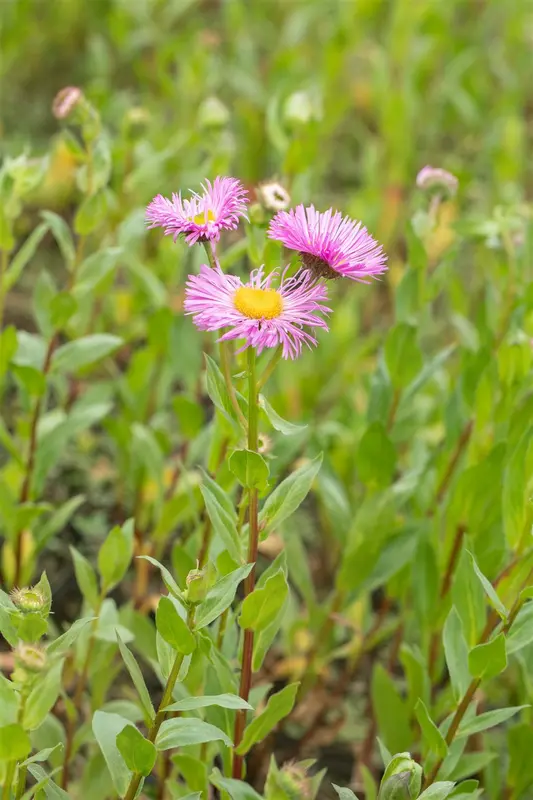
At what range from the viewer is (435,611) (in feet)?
3.41

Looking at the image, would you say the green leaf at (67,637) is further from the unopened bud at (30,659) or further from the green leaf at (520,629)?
the green leaf at (520,629)

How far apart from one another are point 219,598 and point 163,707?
0.09 m

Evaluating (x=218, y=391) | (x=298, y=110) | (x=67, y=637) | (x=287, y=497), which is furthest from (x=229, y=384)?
(x=298, y=110)

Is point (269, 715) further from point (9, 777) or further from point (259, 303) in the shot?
point (259, 303)

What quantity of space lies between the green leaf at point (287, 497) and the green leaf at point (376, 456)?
0.27m

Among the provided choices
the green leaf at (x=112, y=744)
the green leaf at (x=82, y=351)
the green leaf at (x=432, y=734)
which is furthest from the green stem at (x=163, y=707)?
the green leaf at (x=82, y=351)

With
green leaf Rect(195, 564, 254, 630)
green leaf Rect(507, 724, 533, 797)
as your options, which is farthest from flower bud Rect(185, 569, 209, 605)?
green leaf Rect(507, 724, 533, 797)

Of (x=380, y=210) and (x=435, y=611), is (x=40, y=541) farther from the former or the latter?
(x=380, y=210)

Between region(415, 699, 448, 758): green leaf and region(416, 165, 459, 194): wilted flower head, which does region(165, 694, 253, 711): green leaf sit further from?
region(416, 165, 459, 194): wilted flower head

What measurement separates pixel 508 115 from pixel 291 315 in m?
1.65

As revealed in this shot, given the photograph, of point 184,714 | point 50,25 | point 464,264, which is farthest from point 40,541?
point 50,25

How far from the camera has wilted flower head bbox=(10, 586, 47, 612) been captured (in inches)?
25.5

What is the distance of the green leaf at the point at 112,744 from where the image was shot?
73cm

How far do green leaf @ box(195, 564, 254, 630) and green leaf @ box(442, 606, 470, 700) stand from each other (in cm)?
25
